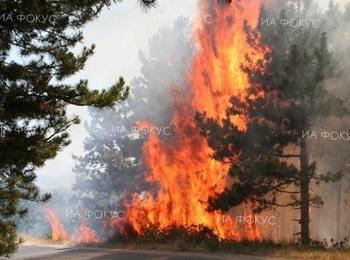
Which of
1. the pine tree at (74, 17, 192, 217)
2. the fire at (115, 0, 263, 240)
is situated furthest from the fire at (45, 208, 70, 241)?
the fire at (115, 0, 263, 240)

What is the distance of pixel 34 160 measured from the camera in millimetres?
10273

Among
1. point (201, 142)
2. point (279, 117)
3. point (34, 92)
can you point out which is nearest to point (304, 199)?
point (279, 117)

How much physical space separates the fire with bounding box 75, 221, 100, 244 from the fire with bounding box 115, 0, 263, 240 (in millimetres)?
3489

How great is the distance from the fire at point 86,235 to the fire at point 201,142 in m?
3.49

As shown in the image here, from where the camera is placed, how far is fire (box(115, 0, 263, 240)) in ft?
86.4

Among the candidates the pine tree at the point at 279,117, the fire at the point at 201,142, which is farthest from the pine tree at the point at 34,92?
the fire at the point at 201,142

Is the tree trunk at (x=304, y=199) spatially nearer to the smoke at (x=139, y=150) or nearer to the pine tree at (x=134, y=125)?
the smoke at (x=139, y=150)

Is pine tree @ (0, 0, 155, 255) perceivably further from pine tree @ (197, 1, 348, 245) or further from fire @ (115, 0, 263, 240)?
fire @ (115, 0, 263, 240)

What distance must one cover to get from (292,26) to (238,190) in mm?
7953

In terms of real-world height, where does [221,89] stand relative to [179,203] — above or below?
above

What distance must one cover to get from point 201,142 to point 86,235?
→ 1144 cm

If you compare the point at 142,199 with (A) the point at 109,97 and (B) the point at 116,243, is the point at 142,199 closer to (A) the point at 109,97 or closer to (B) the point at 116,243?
(B) the point at 116,243

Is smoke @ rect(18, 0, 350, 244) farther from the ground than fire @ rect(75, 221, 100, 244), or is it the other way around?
smoke @ rect(18, 0, 350, 244)

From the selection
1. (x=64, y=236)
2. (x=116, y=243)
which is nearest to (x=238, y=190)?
(x=116, y=243)
